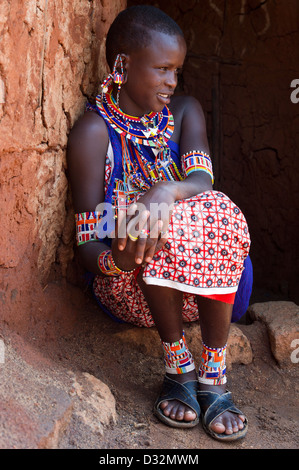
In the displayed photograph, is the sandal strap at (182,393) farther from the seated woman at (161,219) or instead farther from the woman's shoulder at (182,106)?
the woman's shoulder at (182,106)

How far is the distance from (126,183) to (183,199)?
35cm

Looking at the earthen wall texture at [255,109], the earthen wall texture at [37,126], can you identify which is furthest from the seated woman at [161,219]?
the earthen wall texture at [255,109]

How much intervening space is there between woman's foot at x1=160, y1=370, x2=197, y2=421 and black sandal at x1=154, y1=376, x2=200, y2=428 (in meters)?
0.01

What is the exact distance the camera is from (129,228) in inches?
72.4

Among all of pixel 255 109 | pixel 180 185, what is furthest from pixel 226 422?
pixel 255 109

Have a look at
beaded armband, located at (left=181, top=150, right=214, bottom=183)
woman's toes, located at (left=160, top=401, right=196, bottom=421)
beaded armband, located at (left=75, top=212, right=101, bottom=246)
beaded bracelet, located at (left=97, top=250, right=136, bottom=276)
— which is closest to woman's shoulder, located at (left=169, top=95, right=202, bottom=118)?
beaded armband, located at (left=181, top=150, right=214, bottom=183)

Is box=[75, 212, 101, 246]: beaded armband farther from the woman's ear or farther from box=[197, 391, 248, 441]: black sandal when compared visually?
box=[197, 391, 248, 441]: black sandal

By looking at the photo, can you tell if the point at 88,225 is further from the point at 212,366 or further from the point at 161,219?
the point at 212,366

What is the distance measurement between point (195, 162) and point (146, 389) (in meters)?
0.94

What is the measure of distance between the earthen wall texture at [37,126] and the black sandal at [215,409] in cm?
72

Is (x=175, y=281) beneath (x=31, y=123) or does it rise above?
beneath

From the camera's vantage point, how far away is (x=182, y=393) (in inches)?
81.7

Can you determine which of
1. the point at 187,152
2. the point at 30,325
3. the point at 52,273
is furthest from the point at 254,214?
the point at 30,325
